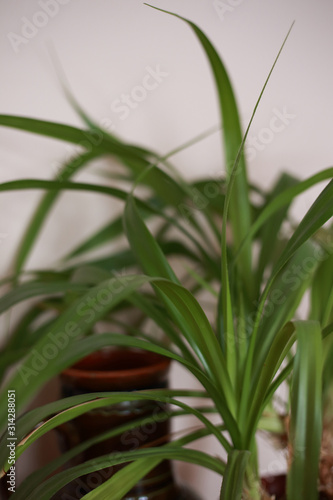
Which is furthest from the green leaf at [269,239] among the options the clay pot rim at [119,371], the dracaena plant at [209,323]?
the clay pot rim at [119,371]

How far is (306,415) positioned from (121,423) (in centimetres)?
32

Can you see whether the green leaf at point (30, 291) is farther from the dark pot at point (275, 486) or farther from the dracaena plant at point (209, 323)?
the dark pot at point (275, 486)

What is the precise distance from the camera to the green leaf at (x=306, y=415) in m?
0.46

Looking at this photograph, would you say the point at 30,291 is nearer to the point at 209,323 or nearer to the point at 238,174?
the point at 209,323

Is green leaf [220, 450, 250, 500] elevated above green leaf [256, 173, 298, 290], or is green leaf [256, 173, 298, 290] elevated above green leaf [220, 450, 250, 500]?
green leaf [256, 173, 298, 290]

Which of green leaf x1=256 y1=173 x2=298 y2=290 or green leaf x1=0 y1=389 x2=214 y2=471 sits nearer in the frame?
green leaf x1=0 y1=389 x2=214 y2=471

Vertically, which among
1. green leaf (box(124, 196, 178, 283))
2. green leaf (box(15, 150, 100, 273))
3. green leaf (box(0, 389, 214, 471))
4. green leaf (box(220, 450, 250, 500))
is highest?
green leaf (box(15, 150, 100, 273))

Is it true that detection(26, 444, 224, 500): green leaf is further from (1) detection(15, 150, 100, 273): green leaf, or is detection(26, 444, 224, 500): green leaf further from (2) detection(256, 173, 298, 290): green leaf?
(1) detection(15, 150, 100, 273): green leaf

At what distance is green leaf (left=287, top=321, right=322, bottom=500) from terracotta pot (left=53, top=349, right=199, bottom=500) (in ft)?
0.87

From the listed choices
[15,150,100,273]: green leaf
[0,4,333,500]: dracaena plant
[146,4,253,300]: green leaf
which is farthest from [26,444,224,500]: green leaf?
[15,150,100,273]: green leaf

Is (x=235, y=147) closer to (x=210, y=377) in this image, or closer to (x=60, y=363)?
(x=210, y=377)

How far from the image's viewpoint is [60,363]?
0.40 metres

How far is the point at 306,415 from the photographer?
1.55 feet

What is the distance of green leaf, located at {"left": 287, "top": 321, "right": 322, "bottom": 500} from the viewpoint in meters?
0.46
